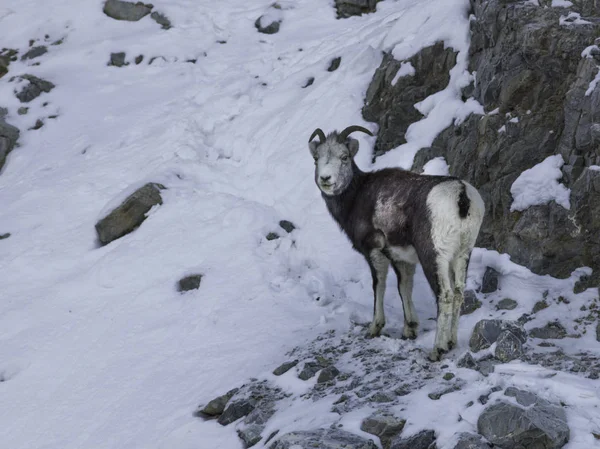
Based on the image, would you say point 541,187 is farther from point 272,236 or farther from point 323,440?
Result: point 323,440

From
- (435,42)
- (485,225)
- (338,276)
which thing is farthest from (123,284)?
(435,42)

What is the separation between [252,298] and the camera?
9.59 metres

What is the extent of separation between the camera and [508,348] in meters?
6.08

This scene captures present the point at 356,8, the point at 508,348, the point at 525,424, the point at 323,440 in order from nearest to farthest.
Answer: the point at 525,424, the point at 323,440, the point at 508,348, the point at 356,8

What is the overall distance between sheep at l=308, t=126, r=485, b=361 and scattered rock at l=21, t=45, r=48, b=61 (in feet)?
47.9

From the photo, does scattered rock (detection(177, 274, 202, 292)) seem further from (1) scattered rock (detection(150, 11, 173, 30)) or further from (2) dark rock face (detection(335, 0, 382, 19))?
(1) scattered rock (detection(150, 11, 173, 30))

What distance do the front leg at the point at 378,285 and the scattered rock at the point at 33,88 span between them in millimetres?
13711

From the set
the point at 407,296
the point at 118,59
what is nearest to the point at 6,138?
the point at 118,59

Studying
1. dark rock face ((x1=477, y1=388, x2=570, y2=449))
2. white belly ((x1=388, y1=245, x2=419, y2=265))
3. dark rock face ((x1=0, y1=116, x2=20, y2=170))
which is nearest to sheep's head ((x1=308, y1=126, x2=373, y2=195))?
white belly ((x1=388, y1=245, x2=419, y2=265))

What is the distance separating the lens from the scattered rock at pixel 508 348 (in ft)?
19.8

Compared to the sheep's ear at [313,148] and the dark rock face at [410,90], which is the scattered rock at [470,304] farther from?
the dark rock face at [410,90]

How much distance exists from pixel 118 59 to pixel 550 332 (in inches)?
624

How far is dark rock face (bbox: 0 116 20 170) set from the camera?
16.3m

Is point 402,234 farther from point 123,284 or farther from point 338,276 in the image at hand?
point 123,284
